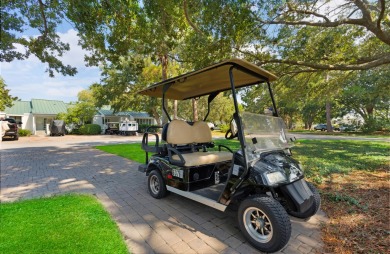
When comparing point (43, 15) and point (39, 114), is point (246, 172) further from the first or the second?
point (39, 114)

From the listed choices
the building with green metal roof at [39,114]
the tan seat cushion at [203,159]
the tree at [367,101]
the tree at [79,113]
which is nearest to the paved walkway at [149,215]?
the tan seat cushion at [203,159]

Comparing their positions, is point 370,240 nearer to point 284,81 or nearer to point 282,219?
point 282,219

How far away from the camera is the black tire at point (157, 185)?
3834mm

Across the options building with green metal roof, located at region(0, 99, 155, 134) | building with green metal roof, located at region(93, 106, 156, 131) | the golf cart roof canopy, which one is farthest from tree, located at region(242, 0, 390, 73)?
building with green metal roof, located at region(93, 106, 156, 131)

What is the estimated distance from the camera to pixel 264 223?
2.42 m

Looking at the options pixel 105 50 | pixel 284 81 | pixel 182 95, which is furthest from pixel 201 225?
pixel 284 81

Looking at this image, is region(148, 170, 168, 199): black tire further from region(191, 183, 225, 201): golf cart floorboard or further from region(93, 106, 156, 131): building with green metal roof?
region(93, 106, 156, 131): building with green metal roof

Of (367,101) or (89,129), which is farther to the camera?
(367,101)

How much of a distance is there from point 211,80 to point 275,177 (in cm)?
212

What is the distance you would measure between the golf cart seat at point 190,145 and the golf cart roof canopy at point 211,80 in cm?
71

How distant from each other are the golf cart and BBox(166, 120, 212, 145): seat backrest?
0.02 meters

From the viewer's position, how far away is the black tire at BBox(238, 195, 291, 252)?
2.20 meters

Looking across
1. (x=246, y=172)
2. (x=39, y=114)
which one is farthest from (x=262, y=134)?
(x=39, y=114)

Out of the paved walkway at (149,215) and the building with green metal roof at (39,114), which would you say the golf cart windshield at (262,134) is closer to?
the paved walkway at (149,215)
